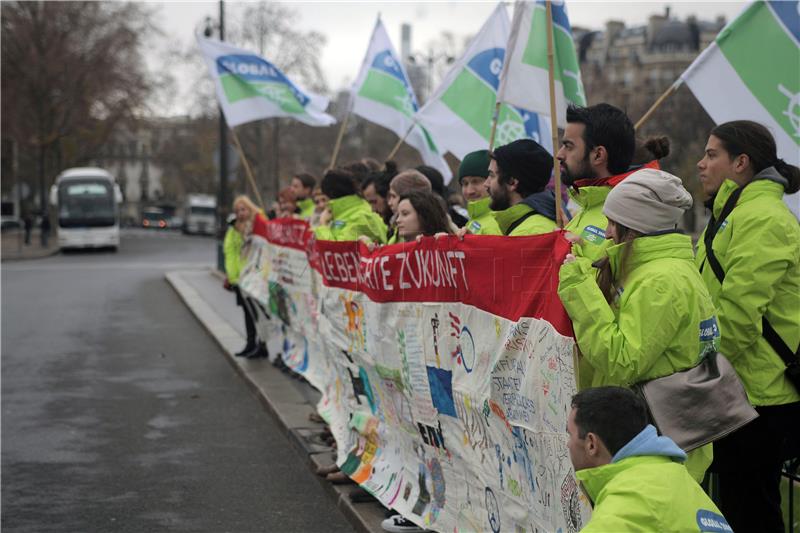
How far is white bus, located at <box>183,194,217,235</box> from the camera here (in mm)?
78812

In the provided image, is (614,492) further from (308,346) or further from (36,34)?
(36,34)

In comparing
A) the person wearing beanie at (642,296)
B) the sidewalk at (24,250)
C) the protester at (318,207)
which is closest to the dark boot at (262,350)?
the protester at (318,207)

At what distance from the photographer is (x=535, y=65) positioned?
21.7 feet

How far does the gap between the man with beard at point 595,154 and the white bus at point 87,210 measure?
1797 inches

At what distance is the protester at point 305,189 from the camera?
37.0 feet

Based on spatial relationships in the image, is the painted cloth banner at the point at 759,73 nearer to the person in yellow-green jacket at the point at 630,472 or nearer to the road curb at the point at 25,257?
the person in yellow-green jacket at the point at 630,472

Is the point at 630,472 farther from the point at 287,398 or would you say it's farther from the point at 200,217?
the point at 200,217

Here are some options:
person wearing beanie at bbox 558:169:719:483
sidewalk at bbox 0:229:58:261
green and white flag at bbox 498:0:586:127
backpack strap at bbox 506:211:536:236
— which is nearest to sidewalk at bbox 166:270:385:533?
backpack strap at bbox 506:211:536:236

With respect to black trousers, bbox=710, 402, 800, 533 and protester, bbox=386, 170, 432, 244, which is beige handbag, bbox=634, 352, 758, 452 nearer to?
black trousers, bbox=710, 402, 800, 533

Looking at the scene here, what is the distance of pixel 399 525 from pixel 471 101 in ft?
15.0

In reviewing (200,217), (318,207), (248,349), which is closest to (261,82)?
(248,349)

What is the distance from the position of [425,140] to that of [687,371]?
7540 mm

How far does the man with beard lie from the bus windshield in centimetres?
4602

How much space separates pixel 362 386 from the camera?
7.39 m
